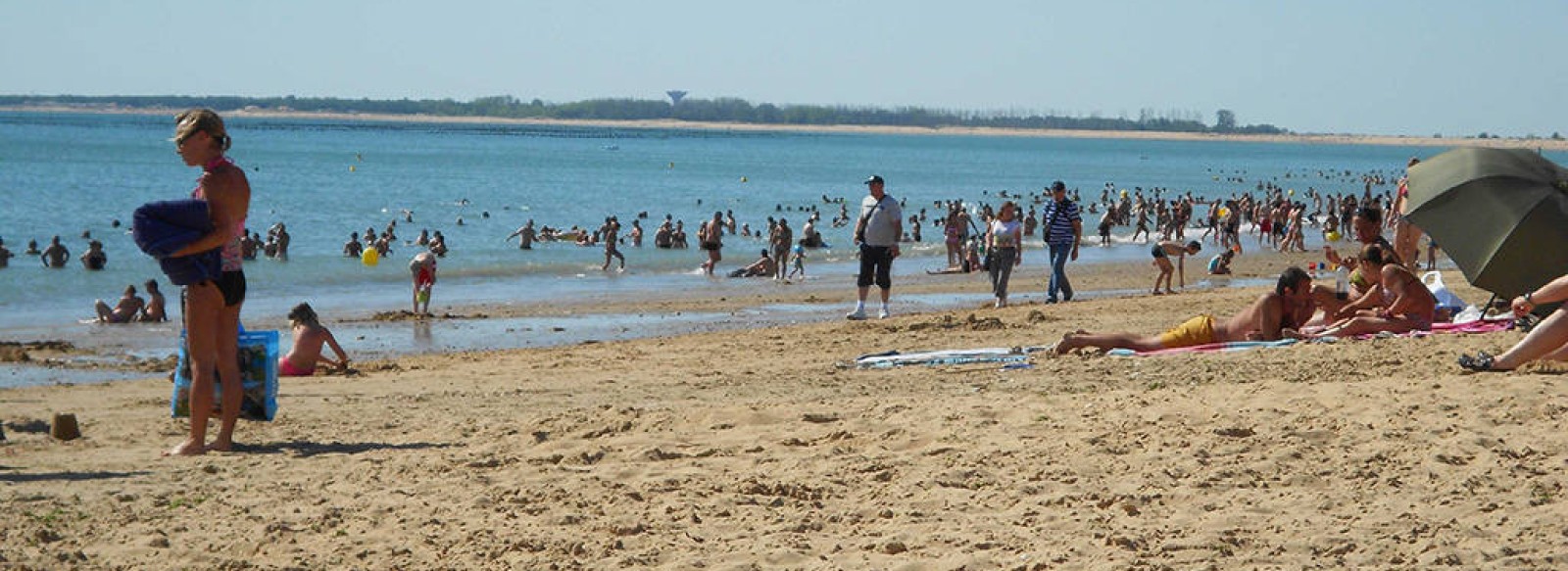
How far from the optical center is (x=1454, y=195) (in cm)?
1032

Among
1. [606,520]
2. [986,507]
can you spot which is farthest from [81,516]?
[986,507]

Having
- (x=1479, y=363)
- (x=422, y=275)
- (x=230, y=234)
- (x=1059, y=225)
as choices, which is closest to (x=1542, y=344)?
(x=1479, y=363)

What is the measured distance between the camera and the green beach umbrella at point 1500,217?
9938 millimetres

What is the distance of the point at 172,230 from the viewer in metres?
7.23

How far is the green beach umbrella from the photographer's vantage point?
391 inches

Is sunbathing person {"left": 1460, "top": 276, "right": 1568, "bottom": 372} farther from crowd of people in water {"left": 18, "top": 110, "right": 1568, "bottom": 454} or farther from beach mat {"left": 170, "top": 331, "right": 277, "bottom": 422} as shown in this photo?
beach mat {"left": 170, "top": 331, "right": 277, "bottom": 422}

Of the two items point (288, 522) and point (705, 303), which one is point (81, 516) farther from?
point (705, 303)

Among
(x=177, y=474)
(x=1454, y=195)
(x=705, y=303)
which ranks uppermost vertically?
(x=1454, y=195)

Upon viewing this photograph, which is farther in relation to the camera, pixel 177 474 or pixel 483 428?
pixel 483 428

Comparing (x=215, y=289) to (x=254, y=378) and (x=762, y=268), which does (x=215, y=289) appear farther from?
(x=762, y=268)

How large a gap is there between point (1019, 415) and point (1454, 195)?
4015mm

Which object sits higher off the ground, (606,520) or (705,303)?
(606,520)

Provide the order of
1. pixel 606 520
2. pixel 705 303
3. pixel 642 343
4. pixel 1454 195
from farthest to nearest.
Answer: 1. pixel 705 303
2. pixel 642 343
3. pixel 1454 195
4. pixel 606 520

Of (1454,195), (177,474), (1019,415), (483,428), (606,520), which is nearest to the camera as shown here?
(606,520)
